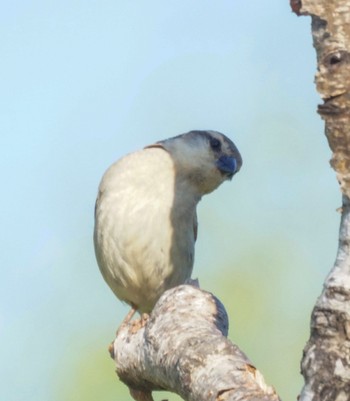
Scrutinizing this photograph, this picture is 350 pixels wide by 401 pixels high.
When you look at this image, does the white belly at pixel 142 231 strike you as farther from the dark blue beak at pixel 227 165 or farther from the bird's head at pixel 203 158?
the dark blue beak at pixel 227 165

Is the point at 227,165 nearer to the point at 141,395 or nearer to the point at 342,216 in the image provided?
the point at 141,395

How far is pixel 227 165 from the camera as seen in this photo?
733 centimetres

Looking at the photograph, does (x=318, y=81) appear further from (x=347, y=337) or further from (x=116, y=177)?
→ (x=116, y=177)

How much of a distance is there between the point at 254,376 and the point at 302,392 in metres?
0.68

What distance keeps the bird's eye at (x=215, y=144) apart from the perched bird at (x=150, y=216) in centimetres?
15

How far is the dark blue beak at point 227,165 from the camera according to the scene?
7297 millimetres

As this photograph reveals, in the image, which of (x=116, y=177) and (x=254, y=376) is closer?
(x=254, y=376)

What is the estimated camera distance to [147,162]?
6.96m

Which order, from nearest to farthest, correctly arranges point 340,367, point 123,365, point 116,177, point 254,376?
point 340,367
point 254,376
point 123,365
point 116,177

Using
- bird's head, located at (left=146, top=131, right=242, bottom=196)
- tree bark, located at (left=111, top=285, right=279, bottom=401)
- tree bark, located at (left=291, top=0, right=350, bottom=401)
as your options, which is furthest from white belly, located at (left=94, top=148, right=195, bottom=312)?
tree bark, located at (left=291, top=0, right=350, bottom=401)

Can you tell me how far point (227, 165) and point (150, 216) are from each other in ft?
2.80

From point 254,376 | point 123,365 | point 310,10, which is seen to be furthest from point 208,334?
point 310,10

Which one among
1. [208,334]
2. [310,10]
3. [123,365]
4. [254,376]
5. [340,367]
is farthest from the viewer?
[123,365]

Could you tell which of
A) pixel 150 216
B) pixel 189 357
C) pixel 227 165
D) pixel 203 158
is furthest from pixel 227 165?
pixel 189 357
